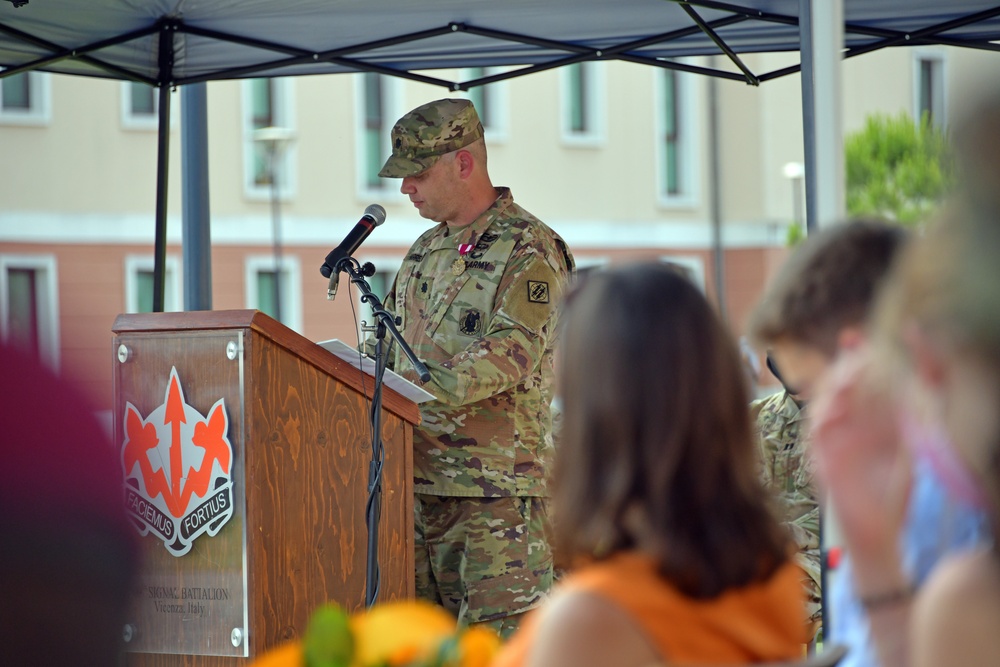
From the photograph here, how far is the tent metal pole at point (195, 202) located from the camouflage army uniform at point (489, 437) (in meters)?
2.43

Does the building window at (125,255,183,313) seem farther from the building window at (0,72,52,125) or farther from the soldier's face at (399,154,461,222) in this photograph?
the soldier's face at (399,154,461,222)

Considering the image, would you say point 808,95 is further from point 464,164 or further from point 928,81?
point 928,81

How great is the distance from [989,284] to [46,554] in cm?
73

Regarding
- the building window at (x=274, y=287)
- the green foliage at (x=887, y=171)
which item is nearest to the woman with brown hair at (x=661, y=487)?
the building window at (x=274, y=287)

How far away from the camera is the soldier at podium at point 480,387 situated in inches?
162

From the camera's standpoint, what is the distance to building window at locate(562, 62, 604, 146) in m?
26.0

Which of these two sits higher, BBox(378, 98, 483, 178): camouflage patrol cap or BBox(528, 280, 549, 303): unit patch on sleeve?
BBox(378, 98, 483, 178): camouflage patrol cap

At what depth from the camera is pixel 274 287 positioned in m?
23.4

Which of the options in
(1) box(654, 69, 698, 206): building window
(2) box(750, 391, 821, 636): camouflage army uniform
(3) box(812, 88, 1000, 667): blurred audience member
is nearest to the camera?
(3) box(812, 88, 1000, 667): blurred audience member

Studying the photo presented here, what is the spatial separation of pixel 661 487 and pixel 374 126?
76.7 feet

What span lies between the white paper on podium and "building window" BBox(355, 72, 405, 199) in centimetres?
2019

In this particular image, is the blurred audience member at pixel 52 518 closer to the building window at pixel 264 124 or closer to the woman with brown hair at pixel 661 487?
the woman with brown hair at pixel 661 487

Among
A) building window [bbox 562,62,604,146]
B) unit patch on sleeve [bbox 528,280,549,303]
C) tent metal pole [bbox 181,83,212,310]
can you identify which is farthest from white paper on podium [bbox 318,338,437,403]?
building window [bbox 562,62,604,146]

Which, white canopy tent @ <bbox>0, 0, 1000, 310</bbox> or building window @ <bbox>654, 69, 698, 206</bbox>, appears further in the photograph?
building window @ <bbox>654, 69, 698, 206</bbox>
